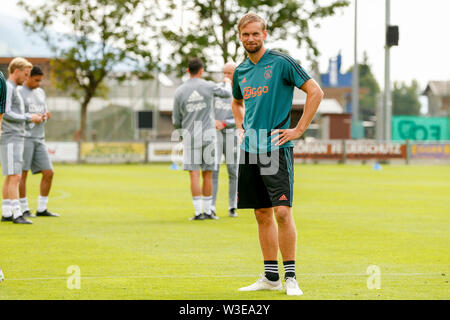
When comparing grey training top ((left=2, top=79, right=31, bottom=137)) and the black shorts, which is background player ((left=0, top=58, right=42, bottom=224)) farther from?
the black shorts

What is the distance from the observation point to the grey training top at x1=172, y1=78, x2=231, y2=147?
40.3ft

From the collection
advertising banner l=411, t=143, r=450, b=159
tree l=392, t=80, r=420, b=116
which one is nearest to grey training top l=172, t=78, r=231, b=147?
advertising banner l=411, t=143, r=450, b=159

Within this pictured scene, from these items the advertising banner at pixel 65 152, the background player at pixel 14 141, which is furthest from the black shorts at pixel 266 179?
the advertising banner at pixel 65 152

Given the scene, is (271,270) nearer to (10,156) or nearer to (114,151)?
(10,156)

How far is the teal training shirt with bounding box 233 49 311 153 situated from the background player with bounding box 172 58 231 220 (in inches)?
227

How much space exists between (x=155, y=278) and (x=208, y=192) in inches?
218

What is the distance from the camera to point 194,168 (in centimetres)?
1239

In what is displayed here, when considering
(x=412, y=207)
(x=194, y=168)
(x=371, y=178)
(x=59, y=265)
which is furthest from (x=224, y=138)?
(x=371, y=178)

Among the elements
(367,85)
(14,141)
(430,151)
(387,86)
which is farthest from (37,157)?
(367,85)

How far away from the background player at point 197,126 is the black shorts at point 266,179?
18.9 ft

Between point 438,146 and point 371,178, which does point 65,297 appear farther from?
point 438,146

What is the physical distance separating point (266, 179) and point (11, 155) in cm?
607

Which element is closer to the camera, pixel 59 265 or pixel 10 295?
pixel 10 295

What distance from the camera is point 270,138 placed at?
21.0 feet
